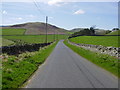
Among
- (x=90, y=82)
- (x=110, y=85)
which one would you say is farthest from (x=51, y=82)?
(x=110, y=85)

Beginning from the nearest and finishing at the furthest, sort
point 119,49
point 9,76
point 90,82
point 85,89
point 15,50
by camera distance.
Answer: point 85,89 → point 90,82 → point 9,76 → point 119,49 → point 15,50

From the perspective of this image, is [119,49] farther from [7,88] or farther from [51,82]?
[7,88]

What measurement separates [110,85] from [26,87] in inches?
155

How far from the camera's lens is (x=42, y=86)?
10891mm

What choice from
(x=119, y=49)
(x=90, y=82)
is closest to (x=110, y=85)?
(x=90, y=82)

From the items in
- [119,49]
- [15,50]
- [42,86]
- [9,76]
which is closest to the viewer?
[42,86]

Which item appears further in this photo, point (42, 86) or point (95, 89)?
point (42, 86)

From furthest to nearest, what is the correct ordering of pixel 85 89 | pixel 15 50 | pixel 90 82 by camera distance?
1. pixel 15 50
2. pixel 90 82
3. pixel 85 89

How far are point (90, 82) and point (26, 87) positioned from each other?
3218mm

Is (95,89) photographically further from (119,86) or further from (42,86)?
(42,86)

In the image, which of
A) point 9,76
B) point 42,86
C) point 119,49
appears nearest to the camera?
point 42,86

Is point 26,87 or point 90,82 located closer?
point 26,87

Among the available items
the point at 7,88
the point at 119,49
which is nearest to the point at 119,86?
the point at 7,88

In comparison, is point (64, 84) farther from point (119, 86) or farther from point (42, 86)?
point (119, 86)
